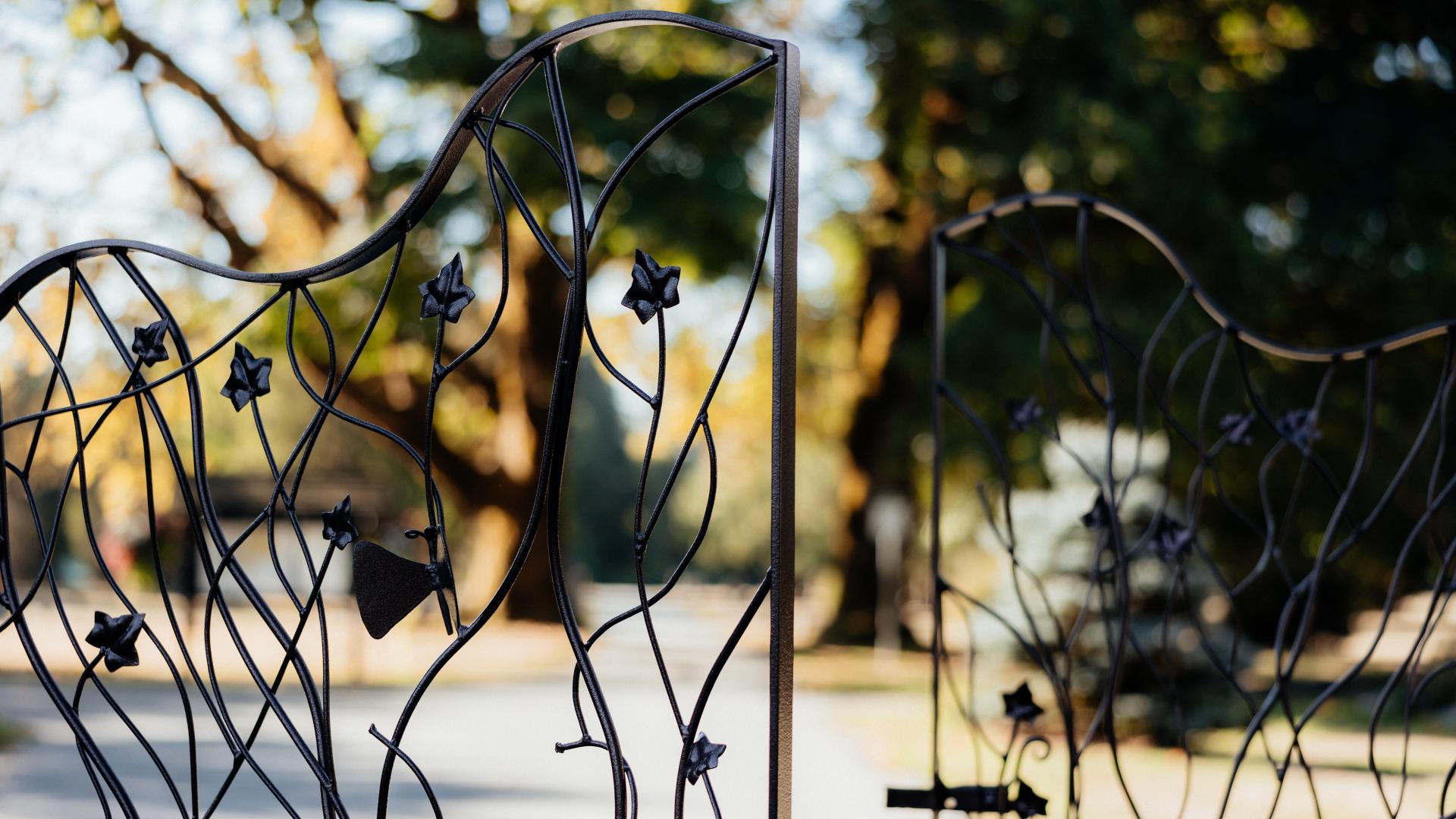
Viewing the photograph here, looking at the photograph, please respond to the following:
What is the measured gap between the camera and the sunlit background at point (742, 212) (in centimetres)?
1160

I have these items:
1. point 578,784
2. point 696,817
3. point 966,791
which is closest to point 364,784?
point 578,784

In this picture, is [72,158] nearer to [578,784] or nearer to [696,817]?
[578,784]

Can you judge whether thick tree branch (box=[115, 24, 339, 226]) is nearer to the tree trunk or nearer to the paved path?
the tree trunk

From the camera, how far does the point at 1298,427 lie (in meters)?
3.85

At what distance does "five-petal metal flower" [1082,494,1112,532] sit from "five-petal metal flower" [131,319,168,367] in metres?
2.41

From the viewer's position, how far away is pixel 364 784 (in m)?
8.34

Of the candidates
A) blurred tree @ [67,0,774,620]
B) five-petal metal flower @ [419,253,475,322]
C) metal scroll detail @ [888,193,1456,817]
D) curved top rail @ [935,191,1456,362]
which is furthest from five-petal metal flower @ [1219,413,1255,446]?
blurred tree @ [67,0,774,620]

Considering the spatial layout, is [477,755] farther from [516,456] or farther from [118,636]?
[516,456]

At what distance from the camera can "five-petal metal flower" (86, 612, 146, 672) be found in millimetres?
2824

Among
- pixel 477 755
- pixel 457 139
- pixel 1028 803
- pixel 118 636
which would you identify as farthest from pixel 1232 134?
pixel 118 636

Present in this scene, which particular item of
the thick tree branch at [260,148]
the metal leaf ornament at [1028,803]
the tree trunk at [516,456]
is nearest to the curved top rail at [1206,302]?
the metal leaf ornament at [1028,803]

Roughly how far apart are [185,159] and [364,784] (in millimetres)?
10952

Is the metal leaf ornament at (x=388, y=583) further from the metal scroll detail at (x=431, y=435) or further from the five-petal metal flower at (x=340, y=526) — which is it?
the five-petal metal flower at (x=340, y=526)

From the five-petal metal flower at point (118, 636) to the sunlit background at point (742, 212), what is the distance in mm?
5696
